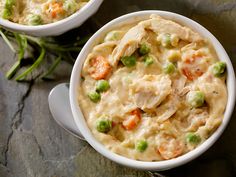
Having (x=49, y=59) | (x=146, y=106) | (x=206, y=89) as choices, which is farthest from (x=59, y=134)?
(x=206, y=89)

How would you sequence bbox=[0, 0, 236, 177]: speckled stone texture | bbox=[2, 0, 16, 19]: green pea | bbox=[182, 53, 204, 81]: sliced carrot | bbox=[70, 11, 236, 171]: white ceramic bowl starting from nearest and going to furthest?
1. bbox=[70, 11, 236, 171]: white ceramic bowl
2. bbox=[182, 53, 204, 81]: sliced carrot
3. bbox=[0, 0, 236, 177]: speckled stone texture
4. bbox=[2, 0, 16, 19]: green pea

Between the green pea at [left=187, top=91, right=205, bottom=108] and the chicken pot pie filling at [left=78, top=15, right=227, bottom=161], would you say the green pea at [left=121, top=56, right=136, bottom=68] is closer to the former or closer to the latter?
the chicken pot pie filling at [left=78, top=15, right=227, bottom=161]

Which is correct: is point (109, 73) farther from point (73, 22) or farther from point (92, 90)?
A: point (73, 22)

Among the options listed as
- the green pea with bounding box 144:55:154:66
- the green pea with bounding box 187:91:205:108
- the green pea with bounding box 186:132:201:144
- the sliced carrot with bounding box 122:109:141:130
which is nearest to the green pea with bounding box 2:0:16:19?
the green pea with bounding box 144:55:154:66

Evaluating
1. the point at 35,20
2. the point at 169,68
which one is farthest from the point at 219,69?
the point at 35,20

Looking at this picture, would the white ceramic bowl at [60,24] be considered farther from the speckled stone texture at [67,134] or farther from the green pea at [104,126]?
the green pea at [104,126]

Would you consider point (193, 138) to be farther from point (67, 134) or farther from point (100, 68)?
point (67, 134)

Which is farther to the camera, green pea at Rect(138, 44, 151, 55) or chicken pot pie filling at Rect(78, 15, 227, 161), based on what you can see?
green pea at Rect(138, 44, 151, 55)

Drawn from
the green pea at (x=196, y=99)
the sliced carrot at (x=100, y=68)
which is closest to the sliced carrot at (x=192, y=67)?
the green pea at (x=196, y=99)
